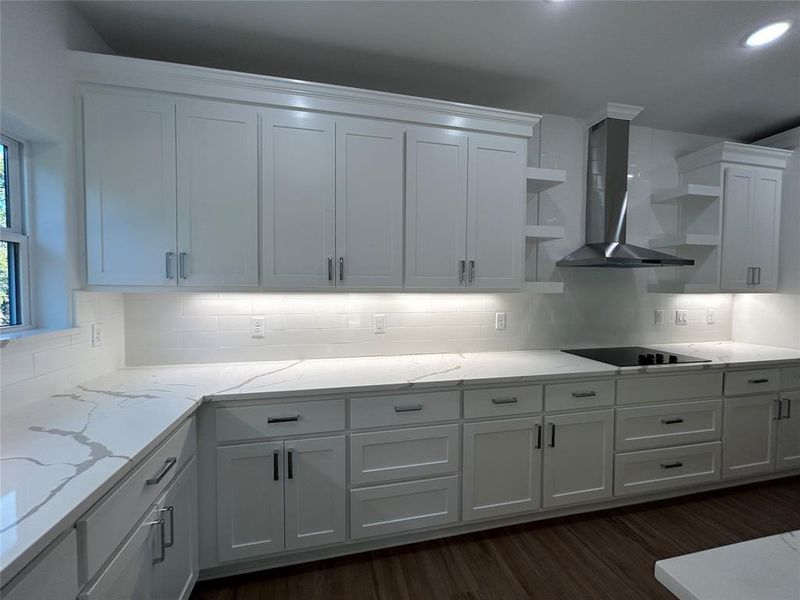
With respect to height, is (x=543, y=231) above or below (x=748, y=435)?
above

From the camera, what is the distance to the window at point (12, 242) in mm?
1492

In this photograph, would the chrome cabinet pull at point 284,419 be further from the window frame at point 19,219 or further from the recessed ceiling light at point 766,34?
the recessed ceiling light at point 766,34

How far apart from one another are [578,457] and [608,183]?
1881mm

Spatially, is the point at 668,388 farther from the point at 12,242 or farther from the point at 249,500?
the point at 12,242

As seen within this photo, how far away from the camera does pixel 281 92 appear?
1.88 meters

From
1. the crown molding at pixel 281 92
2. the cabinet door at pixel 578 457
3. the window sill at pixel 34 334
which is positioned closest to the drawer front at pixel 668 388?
the cabinet door at pixel 578 457

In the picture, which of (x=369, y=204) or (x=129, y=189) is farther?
(x=369, y=204)

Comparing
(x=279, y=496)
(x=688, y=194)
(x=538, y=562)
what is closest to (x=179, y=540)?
(x=279, y=496)

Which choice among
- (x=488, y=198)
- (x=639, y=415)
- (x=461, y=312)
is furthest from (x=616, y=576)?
(x=488, y=198)

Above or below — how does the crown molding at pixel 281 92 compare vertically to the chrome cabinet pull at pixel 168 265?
above

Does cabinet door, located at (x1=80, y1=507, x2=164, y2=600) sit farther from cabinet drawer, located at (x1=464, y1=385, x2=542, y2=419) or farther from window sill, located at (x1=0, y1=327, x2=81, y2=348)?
cabinet drawer, located at (x1=464, y1=385, x2=542, y2=419)

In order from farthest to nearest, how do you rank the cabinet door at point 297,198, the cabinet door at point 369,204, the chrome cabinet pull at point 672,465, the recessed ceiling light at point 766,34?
the chrome cabinet pull at point 672,465, the cabinet door at point 369,204, the cabinet door at point 297,198, the recessed ceiling light at point 766,34

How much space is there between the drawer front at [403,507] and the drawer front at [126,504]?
85 cm

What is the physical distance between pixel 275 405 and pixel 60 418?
0.76 metres
